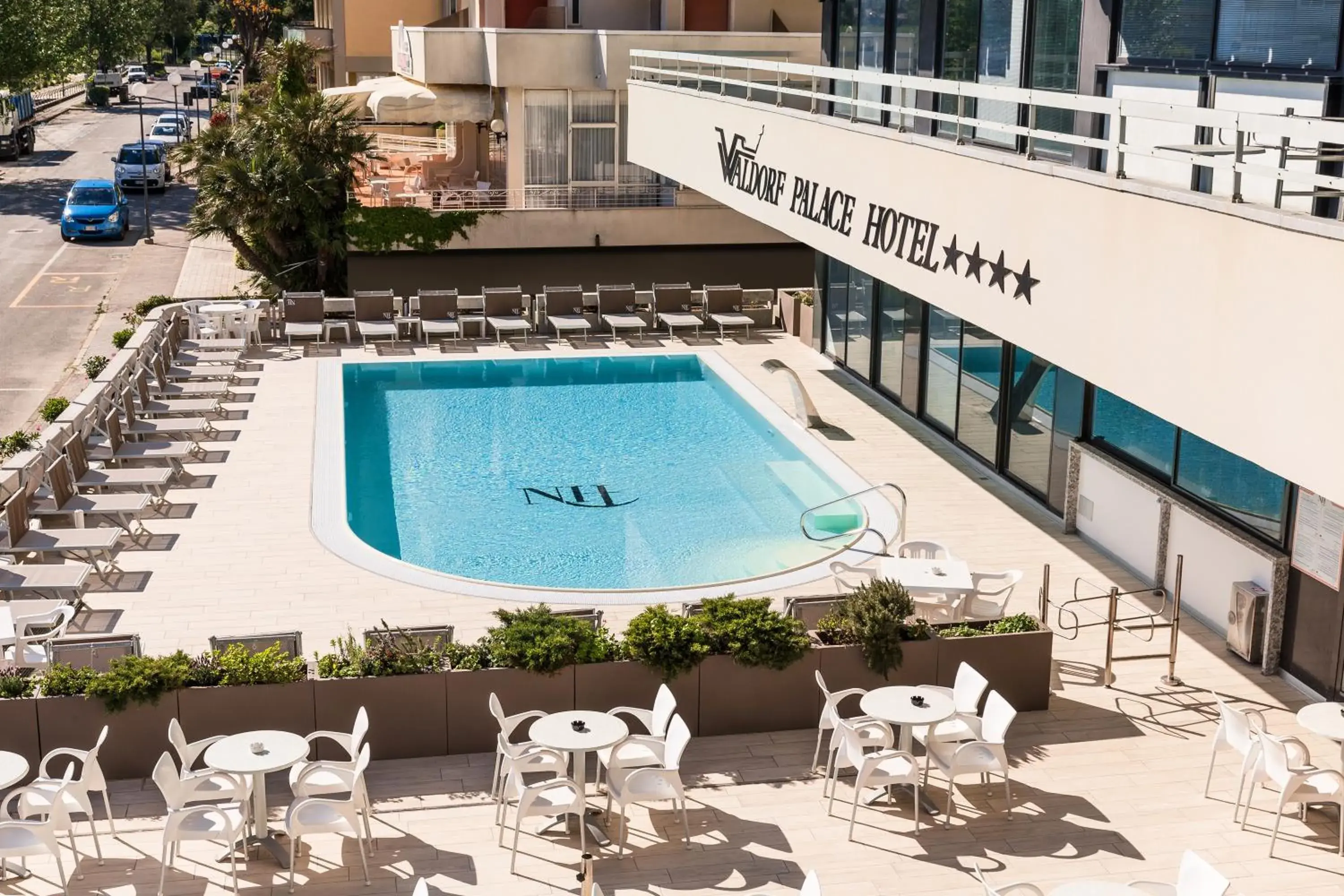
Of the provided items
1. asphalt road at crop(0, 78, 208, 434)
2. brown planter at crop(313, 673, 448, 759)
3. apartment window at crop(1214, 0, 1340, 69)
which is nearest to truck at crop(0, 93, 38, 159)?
asphalt road at crop(0, 78, 208, 434)

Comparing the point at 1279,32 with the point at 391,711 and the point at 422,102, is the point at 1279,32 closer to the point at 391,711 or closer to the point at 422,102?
the point at 391,711

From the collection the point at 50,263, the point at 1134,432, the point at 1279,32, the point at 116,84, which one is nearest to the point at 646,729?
the point at 1134,432

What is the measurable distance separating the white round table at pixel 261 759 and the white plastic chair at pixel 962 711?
13.9 feet

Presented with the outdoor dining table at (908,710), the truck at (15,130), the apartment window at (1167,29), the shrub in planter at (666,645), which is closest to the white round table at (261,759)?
the shrub in planter at (666,645)

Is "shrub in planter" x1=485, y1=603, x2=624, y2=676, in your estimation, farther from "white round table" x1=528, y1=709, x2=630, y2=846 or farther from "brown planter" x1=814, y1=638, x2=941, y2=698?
"brown planter" x1=814, y1=638, x2=941, y2=698

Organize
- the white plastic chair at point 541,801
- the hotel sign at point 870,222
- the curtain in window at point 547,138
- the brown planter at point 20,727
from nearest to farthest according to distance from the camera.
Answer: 1. the white plastic chair at point 541,801
2. the brown planter at point 20,727
3. the hotel sign at point 870,222
4. the curtain in window at point 547,138

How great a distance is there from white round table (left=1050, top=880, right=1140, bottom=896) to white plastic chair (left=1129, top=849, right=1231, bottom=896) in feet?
0.14

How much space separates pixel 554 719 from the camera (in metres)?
9.99

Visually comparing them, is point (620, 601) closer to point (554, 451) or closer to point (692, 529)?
point (692, 529)

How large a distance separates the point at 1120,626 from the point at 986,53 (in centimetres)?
681

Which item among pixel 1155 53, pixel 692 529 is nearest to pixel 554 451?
pixel 692 529

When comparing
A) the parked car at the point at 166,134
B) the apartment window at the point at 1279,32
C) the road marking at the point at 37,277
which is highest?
the apartment window at the point at 1279,32

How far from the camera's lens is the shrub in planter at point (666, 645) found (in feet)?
36.1

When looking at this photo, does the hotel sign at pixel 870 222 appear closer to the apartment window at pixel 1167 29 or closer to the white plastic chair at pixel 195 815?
the apartment window at pixel 1167 29
